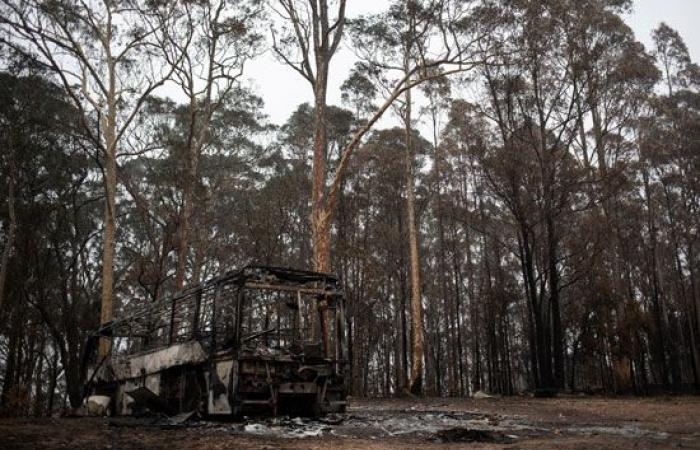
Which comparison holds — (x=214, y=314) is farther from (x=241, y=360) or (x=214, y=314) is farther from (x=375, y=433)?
(x=375, y=433)

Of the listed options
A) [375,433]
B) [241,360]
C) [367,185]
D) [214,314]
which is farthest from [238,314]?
[367,185]

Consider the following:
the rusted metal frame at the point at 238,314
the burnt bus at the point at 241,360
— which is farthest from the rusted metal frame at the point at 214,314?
the rusted metal frame at the point at 238,314

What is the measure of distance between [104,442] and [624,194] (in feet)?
93.5

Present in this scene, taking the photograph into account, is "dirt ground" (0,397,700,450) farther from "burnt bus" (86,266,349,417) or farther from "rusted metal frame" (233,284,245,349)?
"rusted metal frame" (233,284,245,349)

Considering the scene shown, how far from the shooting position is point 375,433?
Answer: 7359 mm

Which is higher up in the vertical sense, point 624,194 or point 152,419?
point 624,194

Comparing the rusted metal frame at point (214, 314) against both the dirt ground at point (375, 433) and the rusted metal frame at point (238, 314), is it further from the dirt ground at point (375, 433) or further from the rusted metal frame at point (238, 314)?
the dirt ground at point (375, 433)

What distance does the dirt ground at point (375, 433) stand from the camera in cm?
579

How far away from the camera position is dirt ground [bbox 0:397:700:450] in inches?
228

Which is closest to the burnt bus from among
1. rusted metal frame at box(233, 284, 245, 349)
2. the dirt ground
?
rusted metal frame at box(233, 284, 245, 349)

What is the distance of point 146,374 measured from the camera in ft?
35.9

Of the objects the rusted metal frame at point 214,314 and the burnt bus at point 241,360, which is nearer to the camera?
the burnt bus at point 241,360

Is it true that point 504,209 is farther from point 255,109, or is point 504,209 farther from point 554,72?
point 255,109

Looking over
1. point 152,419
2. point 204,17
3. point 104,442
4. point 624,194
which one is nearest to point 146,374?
point 152,419
